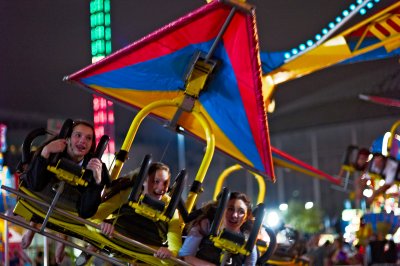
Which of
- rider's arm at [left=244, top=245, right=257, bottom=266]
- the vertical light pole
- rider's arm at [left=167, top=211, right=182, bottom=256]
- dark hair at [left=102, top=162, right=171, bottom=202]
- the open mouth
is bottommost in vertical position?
rider's arm at [left=244, top=245, right=257, bottom=266]

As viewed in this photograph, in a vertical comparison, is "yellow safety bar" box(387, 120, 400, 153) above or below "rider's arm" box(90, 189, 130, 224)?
above

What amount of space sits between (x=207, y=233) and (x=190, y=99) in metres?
1.29

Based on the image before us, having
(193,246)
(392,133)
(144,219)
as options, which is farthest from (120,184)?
(392,133)

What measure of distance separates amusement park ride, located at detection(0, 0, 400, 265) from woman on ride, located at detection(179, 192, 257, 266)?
0.48ft

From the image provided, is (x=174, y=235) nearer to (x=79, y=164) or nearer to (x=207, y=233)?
(x=207, y=233)

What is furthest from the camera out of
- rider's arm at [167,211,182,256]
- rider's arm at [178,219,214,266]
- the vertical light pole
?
the vertical light pole

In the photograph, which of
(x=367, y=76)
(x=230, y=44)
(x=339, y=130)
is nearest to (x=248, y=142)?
(x=230, y=44)

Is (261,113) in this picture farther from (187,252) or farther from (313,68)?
(313,68)

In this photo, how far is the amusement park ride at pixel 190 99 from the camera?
4895 millimetres

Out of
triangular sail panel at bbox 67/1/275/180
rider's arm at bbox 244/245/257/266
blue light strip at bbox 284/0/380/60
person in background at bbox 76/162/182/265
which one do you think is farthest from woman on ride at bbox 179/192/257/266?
blue light strip at bbox 284/0/380/60

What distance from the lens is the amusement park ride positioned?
16.1 ft

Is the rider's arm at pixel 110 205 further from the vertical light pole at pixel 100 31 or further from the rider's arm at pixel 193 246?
the vertical light pole at pixel 100 31

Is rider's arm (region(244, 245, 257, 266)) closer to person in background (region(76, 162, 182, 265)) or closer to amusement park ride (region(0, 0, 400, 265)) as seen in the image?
amusement park ride (region(0, 0, 400, 265))

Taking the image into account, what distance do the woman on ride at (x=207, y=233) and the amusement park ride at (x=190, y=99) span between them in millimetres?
148
